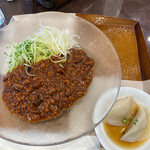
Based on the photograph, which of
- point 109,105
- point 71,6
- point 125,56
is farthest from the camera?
point 71,6

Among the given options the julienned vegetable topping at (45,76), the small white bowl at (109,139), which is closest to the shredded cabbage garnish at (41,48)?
the julienned vegetable topping at (45,76)

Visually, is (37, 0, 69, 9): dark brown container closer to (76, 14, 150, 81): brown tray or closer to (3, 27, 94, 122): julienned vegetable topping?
(76, 14, 150, 81): brown tray

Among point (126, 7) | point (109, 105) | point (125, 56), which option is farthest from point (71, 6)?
point (109, 105)

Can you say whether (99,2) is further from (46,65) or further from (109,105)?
(109,105)

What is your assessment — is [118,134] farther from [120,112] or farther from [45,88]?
[45,88]

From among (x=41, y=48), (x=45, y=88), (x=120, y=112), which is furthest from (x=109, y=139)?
(x=41, y=48)

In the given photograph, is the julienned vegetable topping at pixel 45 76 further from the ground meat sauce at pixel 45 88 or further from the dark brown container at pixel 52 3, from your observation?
the dark brown container at pixel 52 3

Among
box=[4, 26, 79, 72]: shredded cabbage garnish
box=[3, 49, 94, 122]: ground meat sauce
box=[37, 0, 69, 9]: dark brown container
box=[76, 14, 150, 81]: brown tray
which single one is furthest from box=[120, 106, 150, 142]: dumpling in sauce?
box=[37, 0, 69, 9]: dark brown container

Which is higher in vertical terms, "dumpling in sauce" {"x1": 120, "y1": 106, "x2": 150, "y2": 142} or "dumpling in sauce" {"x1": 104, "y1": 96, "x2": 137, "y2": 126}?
"dumpling in sauce" {"x1": 104, "y1": 96, "x2": 137, "y2": 126}
